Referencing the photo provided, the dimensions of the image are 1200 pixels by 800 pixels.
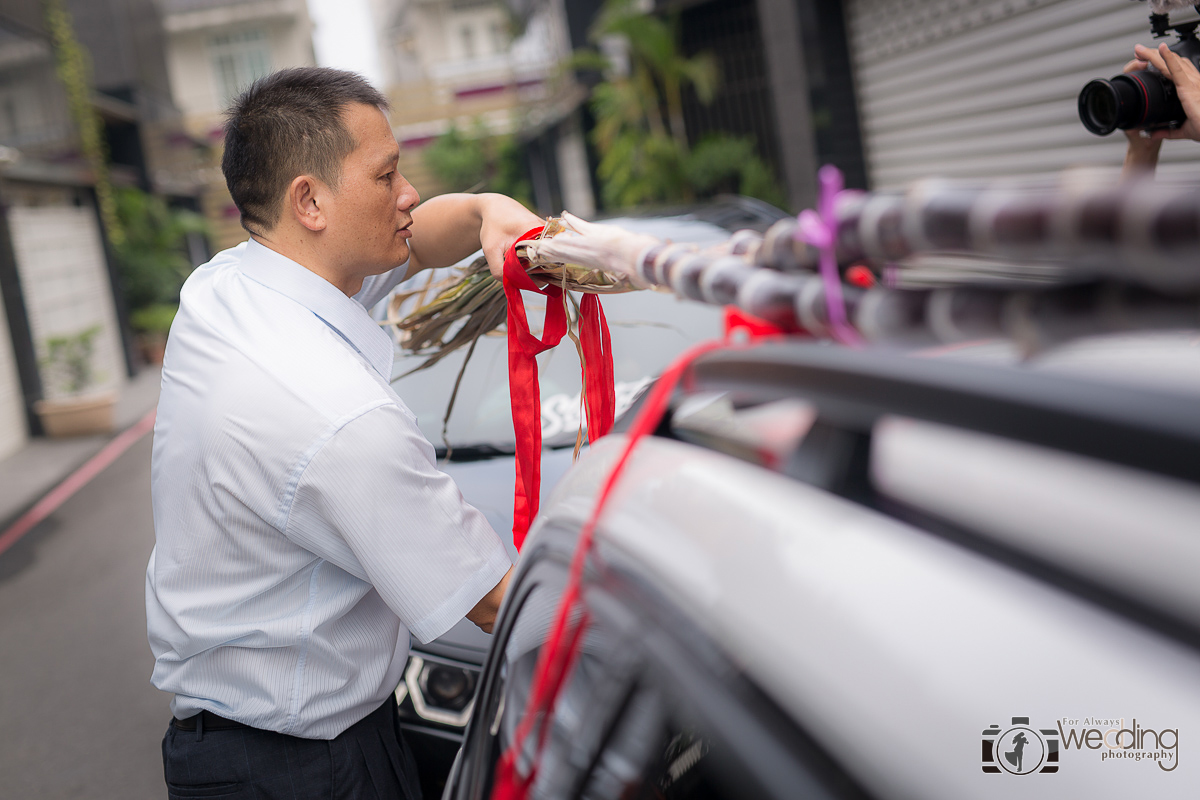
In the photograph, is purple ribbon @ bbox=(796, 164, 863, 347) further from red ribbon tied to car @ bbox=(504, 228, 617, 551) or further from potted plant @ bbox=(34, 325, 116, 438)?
potted plant @ bbox=(34, 325, 116, 438)

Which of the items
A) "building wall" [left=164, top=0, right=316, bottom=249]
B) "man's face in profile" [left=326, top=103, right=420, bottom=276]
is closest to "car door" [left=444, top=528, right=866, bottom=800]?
"man's face in profile" [left=326, top=103, right=420, bottom=276]

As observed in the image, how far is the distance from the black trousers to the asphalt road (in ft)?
6.76

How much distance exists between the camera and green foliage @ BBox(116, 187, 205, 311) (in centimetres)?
1706

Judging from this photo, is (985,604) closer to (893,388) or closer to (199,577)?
(893,388)

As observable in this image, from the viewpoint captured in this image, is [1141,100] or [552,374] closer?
[1141,100]

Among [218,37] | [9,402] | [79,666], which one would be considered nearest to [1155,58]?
[79,666]

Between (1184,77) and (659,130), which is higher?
(659,130)

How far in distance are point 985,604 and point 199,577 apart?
4.28ft

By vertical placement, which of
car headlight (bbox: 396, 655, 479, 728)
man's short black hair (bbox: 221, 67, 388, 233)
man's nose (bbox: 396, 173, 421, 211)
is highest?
man's short black hair (bbox: 221, 67, 388, 233)

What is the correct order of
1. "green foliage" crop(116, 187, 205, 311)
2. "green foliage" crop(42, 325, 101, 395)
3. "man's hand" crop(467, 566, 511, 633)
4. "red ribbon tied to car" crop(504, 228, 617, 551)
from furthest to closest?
1. "green foliage" crop(116, 187, 205, 311)
2. "green foliage" crop(42, 325, 101, 395)
3. "red ribbon tied to car" crop(504, 228, 617, 551)
4. "man's hand" crop(467, 566, 511, 633)

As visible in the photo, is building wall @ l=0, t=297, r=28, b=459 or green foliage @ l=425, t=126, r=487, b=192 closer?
building wall @ l=0, t=297, r=28, b=459

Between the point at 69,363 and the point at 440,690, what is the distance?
11.0 metres

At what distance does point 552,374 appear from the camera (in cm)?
334

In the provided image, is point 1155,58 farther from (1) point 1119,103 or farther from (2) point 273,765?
(2) point 273,765
